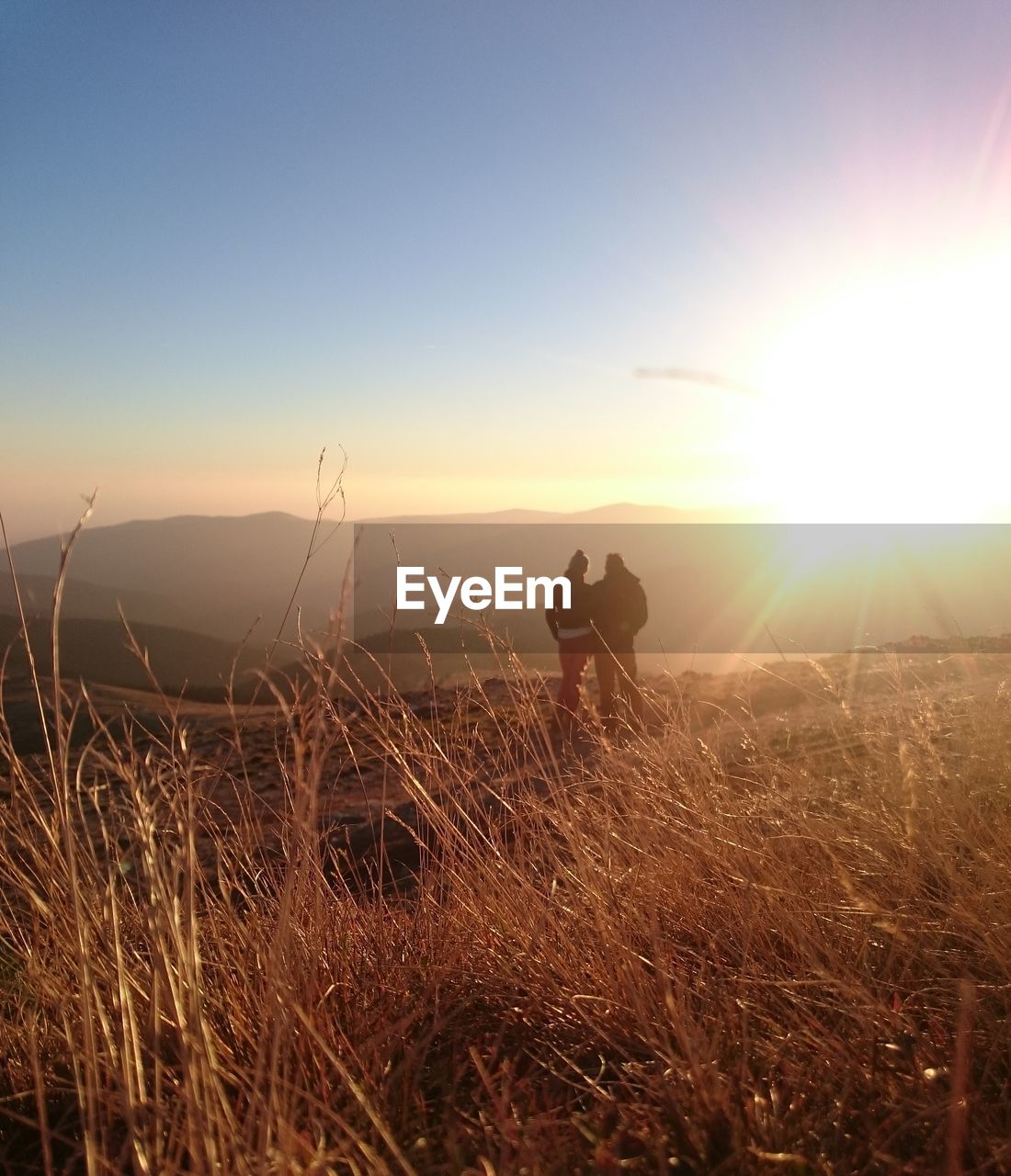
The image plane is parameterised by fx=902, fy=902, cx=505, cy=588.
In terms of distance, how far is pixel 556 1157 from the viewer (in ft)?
5.03

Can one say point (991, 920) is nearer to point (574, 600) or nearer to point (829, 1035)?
point (829, 1035)

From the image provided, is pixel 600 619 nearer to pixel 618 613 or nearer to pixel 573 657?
pixel 618 613

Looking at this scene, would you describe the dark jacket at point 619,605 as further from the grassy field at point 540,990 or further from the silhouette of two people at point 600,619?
the grassy field at point 540,990

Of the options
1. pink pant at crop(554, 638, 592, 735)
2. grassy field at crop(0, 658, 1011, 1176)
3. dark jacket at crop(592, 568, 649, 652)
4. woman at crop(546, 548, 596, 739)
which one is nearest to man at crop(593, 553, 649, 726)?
dark jacket at crop(592, 568, 649, 652)

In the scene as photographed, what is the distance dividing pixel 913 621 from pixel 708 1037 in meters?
2.57

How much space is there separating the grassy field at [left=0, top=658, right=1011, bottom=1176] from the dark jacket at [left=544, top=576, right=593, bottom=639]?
5267 millimetres

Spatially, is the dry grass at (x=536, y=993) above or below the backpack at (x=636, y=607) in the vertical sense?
below

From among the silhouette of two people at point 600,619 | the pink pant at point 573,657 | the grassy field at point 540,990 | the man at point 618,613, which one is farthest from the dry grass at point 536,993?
the man at point 618,613

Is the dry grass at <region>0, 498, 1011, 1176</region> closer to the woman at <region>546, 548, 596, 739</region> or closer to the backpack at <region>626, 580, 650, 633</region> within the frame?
the woman at <region>546, 548, 596, 739</region>

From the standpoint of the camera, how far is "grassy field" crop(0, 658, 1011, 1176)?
1493 mm

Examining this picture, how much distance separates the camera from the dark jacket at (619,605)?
832 cm

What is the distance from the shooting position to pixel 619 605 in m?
8.35

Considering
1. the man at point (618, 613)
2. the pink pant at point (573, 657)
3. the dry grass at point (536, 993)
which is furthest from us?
the man at point (618, 613)

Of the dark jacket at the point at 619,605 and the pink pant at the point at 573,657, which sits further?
the dark jacket at the point at 619,605
